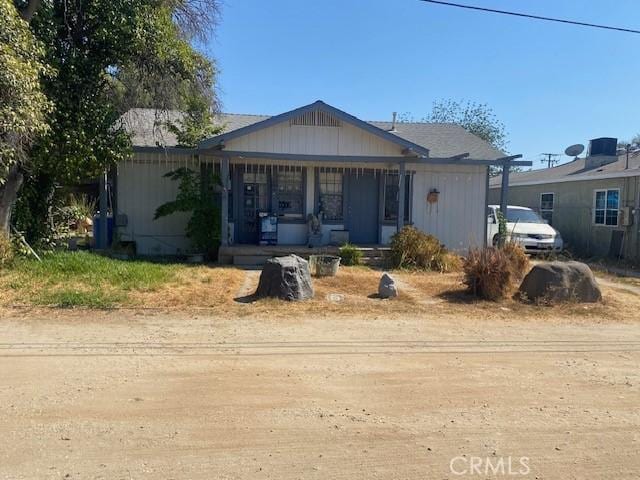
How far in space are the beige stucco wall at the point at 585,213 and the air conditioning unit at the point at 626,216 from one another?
21 centimetres

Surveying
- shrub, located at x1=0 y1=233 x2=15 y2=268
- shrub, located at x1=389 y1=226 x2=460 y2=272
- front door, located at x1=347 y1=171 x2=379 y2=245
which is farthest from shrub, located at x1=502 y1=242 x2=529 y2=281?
shrub, located at x1=0 y1=233 x2=15 y2=268

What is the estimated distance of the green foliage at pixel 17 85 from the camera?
25.4 feet

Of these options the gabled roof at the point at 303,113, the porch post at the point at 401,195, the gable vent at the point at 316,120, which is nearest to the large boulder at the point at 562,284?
the porch post at the point at 401,195

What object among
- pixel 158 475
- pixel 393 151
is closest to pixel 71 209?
pixel 393 151

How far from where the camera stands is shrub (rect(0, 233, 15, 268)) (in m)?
9.47

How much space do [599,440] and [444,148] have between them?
1242 cm

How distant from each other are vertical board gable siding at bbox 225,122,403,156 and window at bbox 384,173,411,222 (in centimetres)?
154

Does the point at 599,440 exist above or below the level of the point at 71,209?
below

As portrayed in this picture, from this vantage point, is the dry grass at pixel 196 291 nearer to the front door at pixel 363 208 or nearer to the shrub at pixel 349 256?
the shrub at pixel 349 256

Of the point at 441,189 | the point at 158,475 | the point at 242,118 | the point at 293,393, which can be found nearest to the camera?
the point at 158,475

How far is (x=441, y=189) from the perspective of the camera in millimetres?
14570

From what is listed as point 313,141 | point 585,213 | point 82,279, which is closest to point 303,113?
point 313,141

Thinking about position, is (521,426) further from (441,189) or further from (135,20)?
(441,189)

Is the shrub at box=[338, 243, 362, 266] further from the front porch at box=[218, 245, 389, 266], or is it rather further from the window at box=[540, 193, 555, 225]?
the window at box=[540, 193, 555, 225]
